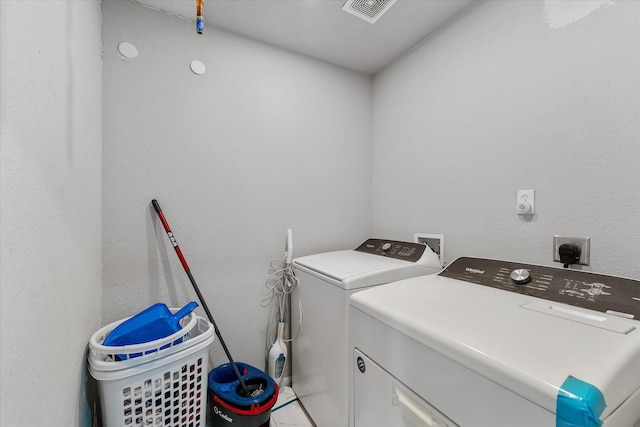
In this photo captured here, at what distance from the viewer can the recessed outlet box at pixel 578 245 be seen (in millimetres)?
974

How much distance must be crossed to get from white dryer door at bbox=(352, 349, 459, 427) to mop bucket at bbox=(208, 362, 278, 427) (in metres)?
0.47

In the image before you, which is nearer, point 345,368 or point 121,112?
point 345,368

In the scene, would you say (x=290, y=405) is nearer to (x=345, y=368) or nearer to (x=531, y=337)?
(x=345, y=368)

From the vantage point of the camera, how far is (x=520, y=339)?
1.95 ft

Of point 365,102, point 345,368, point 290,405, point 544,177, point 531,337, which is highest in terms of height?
point 365,102

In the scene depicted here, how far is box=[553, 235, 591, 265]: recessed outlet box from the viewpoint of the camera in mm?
974

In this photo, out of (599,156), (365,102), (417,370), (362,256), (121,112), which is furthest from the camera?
(365,102)

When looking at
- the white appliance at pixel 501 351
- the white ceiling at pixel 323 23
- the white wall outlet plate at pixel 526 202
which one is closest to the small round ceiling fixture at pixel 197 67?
the white ceiling at pixel 323 23

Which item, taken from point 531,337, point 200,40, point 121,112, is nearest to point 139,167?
point 121,112

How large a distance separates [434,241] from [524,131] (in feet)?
2.30

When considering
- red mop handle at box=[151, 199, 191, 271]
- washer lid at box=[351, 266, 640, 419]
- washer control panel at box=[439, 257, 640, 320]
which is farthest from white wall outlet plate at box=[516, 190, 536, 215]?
red mop handle at box=[151, 199, 191, 271]

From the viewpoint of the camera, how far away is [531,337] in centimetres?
60

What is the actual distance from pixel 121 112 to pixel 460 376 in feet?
5.63

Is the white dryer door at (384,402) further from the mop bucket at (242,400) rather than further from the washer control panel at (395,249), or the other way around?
the washer control panel at (395,249)
